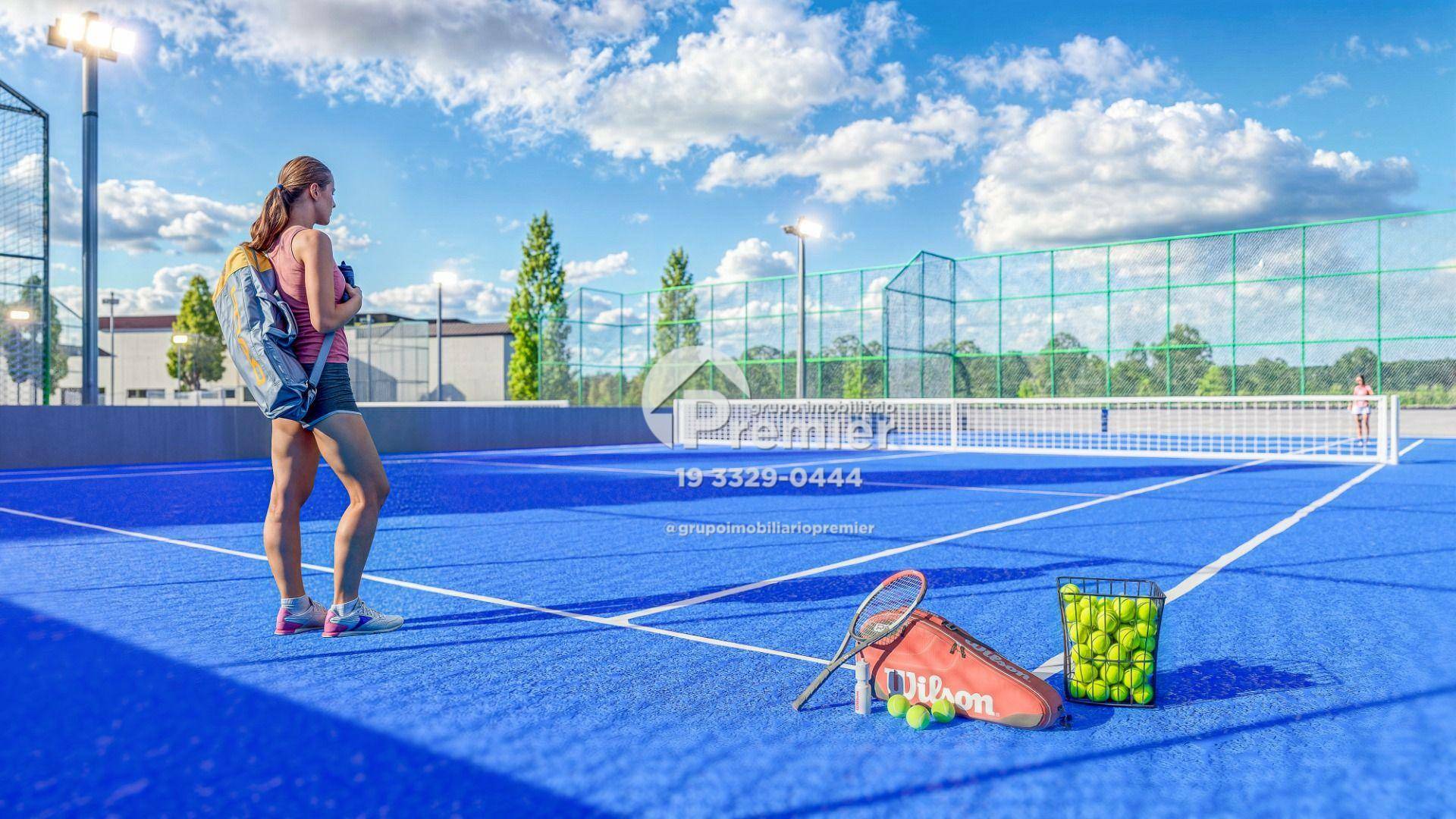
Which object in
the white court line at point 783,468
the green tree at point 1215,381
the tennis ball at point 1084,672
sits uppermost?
the green tree at point 1215,381

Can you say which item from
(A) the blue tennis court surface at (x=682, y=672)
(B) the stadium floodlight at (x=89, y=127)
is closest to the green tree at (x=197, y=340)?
(B) the stadium floodlight at (x=89, y=127)

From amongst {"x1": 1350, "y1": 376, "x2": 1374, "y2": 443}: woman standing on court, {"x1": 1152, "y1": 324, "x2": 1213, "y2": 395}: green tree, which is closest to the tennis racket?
{"x1": 1350, "y1": 376, "x2": 1374, "y2": 443}: woman standing on court

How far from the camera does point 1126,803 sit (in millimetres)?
2367

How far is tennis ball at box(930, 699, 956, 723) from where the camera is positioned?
2992 millimetres

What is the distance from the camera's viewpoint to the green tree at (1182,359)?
25.3 metres

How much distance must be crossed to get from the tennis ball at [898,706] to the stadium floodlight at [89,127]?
15214 millimetres

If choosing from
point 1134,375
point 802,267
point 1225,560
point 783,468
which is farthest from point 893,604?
point 1134,375

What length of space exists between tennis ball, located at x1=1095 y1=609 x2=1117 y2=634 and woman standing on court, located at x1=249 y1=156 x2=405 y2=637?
8.84ft

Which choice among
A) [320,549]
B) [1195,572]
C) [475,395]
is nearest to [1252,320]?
[1195,572]

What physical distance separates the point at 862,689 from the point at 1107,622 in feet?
2.79

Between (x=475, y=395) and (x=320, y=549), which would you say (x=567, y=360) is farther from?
(x=475, y=395)

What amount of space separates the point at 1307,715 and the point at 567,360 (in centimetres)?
2910

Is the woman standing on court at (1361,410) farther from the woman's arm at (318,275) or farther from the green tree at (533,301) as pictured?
the green tree at (533,301)

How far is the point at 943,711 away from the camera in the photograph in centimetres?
299
